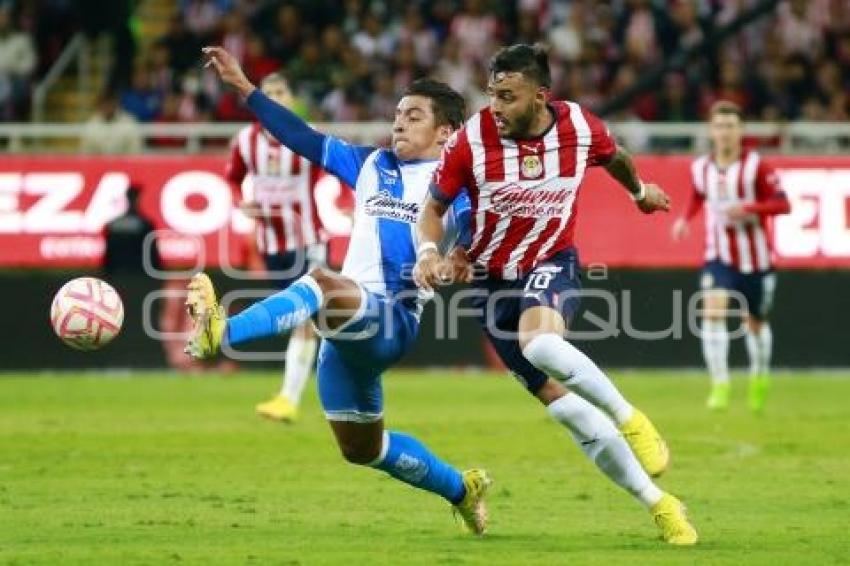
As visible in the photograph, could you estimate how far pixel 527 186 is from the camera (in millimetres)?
9398

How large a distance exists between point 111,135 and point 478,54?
4588 mm

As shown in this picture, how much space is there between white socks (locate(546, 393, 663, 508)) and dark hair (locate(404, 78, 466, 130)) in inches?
59.8

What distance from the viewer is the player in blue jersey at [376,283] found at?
8.62m

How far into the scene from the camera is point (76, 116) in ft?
80.6

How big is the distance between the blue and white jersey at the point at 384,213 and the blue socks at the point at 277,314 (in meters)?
0.63

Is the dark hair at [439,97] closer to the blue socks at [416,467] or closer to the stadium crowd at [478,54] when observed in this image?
the blue socks at [416,467]

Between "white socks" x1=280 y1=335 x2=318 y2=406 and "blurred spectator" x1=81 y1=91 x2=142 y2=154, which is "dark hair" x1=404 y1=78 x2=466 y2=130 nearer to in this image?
"white socks" x1=280 y1=335 x2=318 y2=406

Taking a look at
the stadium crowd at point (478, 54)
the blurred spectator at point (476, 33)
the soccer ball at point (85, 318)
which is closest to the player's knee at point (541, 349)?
the soccer ball at point (85, 318)

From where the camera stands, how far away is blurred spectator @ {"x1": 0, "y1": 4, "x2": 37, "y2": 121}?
2388cm

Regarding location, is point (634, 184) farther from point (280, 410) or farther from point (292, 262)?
point (292, 262)

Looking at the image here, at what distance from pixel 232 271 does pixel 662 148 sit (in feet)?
17.0

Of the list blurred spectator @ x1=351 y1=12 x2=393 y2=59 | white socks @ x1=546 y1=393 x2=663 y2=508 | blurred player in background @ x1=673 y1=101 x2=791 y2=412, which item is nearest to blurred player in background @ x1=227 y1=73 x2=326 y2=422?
blurred player in background @ x1=673 y1=101 x2=791 y2=412

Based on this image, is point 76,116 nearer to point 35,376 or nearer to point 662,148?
point 35,376

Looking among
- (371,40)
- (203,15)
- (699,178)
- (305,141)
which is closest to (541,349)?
(305,141)
